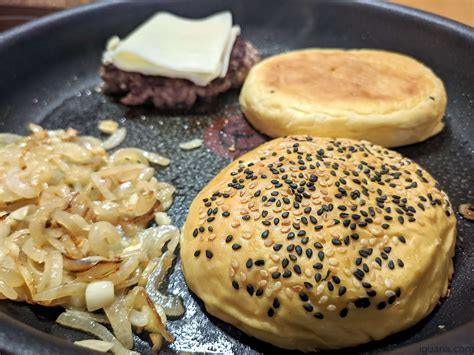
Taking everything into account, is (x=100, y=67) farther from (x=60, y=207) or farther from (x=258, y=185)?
(x=258, y=185)

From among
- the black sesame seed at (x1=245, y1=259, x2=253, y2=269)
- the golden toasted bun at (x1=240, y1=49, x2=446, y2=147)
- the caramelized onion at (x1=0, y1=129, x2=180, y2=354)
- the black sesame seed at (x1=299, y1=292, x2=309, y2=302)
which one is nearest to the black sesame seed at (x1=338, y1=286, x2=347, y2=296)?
the black sesame seed at (x1=299, y1=292, x2=309, y2=302)

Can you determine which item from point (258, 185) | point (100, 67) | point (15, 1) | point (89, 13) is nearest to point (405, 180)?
point (258, 185)

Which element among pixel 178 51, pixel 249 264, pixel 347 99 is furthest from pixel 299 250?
pixel 178 51

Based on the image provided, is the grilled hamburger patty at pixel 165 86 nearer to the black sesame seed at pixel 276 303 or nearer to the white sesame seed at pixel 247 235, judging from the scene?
the white sesame seed at pixel 247 235

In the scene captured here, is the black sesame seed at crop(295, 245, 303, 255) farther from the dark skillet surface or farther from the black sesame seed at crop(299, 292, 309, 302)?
the dark skillet surface

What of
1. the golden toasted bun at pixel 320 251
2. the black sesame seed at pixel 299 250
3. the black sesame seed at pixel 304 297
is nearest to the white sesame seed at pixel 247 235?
the golden toasted bun at pixel 320 251
